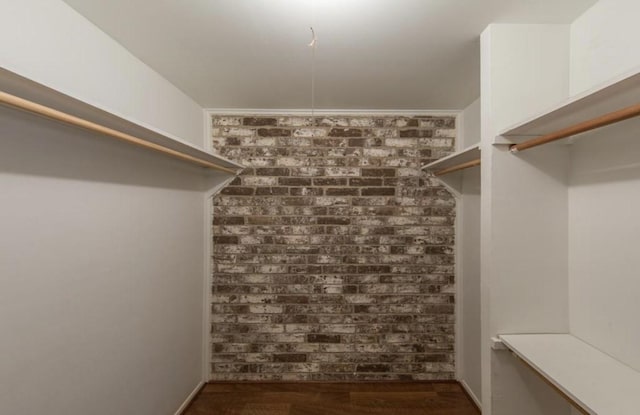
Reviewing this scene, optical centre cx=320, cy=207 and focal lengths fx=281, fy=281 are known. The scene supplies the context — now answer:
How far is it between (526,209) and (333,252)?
1382mm

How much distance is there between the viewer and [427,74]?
5.54 feet

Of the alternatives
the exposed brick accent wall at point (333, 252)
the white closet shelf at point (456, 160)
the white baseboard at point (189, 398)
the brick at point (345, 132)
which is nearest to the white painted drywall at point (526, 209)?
the white closet shelf at point (456, 160)

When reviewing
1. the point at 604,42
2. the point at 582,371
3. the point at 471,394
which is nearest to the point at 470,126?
the point at 604,42

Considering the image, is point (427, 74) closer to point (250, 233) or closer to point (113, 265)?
point (250, 233)

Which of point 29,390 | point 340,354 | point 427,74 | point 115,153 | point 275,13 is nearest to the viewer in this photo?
point 29,390

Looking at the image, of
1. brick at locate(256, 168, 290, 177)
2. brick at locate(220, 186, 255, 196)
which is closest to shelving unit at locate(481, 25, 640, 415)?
brick at locate(256, 168, 290, 177)

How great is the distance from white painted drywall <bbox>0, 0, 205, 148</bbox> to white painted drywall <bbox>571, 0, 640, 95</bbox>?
1.77 m

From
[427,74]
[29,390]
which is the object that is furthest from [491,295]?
[29,390]

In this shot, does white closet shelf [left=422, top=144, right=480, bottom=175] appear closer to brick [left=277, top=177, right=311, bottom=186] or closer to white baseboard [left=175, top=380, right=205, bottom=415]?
brick [left=277, top=177, right=311, bottom=186]

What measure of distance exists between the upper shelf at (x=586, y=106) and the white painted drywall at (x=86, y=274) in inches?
68.4

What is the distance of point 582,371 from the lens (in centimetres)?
96

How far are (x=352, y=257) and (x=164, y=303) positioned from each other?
1.38m

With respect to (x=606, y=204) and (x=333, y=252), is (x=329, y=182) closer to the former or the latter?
(x=333, y=252)

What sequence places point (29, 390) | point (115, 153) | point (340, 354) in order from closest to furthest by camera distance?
1. point (29, 390)
2. point (115, 153)
3. point (340, 354)
